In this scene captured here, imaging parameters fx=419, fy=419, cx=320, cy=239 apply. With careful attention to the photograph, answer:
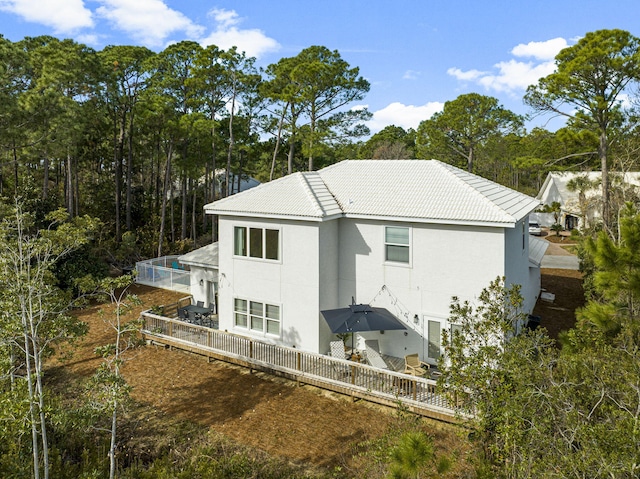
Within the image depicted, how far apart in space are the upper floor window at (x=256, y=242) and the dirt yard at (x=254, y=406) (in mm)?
4341

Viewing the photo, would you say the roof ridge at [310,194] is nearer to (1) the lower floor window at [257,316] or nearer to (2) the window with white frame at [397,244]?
(2) the window with white frame at [397,244]

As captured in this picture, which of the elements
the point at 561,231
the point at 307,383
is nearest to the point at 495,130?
the point at 561,231

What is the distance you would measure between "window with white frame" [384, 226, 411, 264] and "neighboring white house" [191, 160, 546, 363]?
0.04 meters

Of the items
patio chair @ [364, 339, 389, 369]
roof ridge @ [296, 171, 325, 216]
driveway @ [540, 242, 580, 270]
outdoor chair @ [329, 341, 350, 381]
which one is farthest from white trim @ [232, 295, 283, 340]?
driveway @ [540, 242, 580, 270]

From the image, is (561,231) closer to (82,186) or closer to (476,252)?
(476,252)

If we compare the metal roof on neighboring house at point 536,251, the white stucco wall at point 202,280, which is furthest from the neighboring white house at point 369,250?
the white stucco wall at point 202,280

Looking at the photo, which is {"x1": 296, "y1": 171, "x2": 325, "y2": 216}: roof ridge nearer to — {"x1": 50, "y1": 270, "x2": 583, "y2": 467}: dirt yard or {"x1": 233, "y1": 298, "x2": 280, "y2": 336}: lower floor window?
Result: {"x1": 233, "y1": 298, "x2": 280, "y2": 336}: lower floor window

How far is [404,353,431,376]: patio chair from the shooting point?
13164mm

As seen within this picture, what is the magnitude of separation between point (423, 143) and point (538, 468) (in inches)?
1746

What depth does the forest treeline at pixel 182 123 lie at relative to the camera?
22844 mm

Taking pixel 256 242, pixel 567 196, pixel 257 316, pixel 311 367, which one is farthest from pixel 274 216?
pixel 567 196

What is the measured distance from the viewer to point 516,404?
621 centimetres

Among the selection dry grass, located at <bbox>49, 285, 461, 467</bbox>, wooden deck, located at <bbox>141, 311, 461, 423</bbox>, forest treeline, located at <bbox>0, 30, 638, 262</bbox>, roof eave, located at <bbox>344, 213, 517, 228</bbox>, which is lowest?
dry grass, located at <bbox>49, 285, 461, 467</bbox>

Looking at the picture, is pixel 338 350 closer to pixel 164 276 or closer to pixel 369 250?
pixel 369 250
